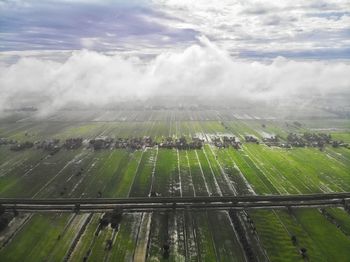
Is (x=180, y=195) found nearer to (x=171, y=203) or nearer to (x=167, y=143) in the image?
(x=171, y=203)

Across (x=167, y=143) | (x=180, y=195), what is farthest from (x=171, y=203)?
(x=167, y=143)

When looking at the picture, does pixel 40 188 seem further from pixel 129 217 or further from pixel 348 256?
pixel 348 256

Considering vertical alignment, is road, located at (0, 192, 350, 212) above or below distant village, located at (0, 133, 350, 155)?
above

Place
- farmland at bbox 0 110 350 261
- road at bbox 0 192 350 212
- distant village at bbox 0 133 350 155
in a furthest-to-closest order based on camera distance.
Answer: distant village at bbox 0 133 350 155 < road at bbox 0 192 350 212 < farmland at bbox 0 110 350 261

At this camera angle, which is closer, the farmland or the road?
the farmland

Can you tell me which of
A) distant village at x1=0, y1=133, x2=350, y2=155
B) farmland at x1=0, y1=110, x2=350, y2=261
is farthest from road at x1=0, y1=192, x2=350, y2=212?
distant village at x1=0, y1=133, x2=350, y2=155

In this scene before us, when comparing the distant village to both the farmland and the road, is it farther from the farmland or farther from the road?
the road

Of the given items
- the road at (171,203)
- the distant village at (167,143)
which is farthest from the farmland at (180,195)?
the distant village at (167,143)

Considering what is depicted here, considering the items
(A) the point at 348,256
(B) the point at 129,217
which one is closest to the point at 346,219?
(A) the point at 348,256

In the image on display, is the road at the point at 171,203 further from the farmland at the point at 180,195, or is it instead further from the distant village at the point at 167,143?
the distant village at the point at 167,143
